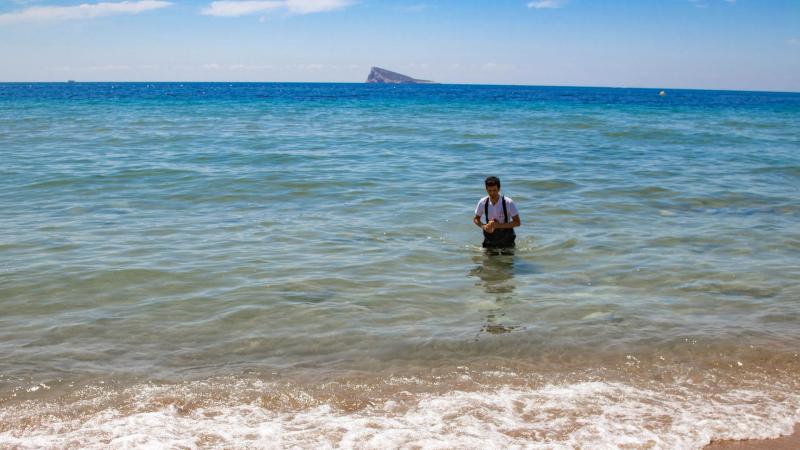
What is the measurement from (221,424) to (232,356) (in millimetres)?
1492

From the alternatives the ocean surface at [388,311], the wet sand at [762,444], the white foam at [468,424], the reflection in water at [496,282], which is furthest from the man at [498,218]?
the wet sand at [762,444]

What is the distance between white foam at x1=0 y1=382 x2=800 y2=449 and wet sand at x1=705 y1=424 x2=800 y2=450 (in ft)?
0.22

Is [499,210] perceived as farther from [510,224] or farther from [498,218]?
[510,224]

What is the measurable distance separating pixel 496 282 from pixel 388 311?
72.7 inches

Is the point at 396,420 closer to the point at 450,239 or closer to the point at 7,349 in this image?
the point at 7,349

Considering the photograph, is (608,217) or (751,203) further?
(751,203)

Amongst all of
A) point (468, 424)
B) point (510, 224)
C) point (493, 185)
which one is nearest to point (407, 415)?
point (468, 424)

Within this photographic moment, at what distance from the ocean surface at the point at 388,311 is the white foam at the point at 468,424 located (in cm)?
2

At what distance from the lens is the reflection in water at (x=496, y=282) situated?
7484mm

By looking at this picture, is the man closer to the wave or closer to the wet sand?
the wave

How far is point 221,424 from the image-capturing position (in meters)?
5.21

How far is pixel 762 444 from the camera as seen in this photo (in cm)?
488

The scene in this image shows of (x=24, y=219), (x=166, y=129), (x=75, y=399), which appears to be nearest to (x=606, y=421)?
(x=75, y=399)

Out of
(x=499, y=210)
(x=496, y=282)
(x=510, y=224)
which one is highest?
(x=499, y=210)
